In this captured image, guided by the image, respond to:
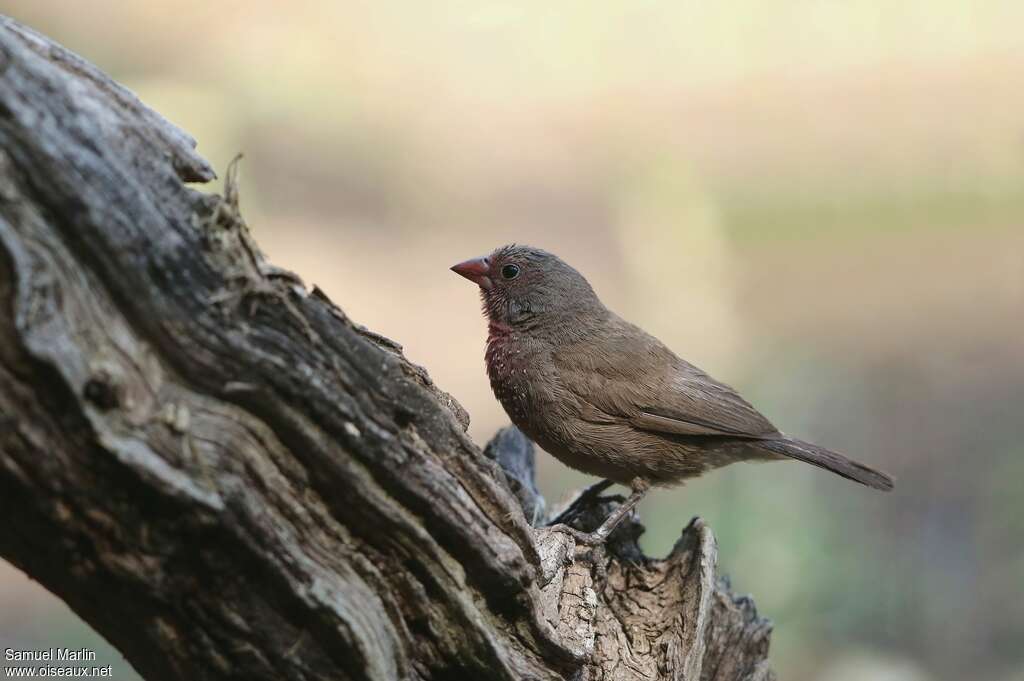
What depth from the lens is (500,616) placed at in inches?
129

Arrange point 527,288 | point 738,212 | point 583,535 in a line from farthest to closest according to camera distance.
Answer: point 738,212 → point 527,288 → point 583,535

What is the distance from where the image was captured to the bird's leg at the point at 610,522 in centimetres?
437

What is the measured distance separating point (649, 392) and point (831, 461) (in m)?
0.85

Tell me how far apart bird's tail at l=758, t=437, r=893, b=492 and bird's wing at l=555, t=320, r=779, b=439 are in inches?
2.8

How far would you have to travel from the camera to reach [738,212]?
10.3 m

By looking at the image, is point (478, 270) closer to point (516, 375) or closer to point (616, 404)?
point (516, 375)

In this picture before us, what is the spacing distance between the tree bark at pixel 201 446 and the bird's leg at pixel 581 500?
167 centimetres

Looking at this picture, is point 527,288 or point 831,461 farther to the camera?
point 527,288

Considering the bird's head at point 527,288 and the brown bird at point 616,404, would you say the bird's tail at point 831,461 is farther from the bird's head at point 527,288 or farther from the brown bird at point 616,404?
the bird's head at point 527,288

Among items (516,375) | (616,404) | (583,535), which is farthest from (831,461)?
(516,375)

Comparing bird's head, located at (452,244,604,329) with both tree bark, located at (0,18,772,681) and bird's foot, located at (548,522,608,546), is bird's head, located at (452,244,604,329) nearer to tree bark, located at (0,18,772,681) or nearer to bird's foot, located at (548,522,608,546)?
bird's foot, located at (548,522,608,546)

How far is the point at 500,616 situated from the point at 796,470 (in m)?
5.07

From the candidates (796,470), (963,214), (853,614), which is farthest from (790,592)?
(963,214)

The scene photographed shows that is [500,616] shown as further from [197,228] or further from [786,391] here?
[786,391]
